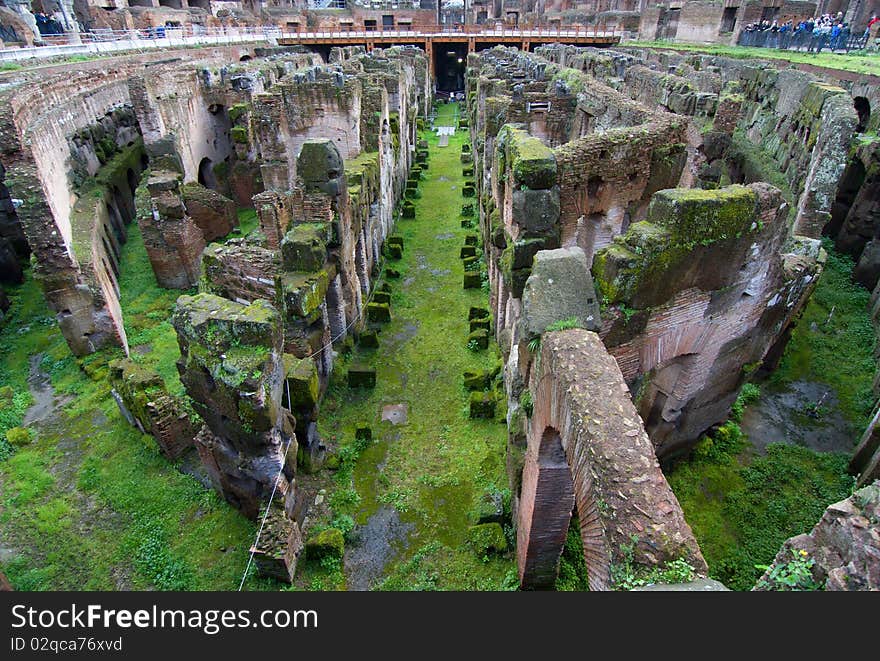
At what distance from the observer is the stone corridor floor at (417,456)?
269 inches

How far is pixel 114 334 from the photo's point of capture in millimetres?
11125

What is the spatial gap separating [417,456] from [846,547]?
627cm

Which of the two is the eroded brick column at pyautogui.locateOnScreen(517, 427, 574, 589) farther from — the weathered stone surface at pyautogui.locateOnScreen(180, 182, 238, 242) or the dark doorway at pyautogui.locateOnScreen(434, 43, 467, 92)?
→ the dark doorway at pyautogui.locateOnScreen(434, 43, 467, 92)

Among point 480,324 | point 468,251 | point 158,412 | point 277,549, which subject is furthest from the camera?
point 468,251

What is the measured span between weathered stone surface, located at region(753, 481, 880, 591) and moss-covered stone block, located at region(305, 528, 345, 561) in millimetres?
5189

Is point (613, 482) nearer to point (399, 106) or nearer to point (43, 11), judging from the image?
point (399, 106)

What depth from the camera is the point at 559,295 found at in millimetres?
5270

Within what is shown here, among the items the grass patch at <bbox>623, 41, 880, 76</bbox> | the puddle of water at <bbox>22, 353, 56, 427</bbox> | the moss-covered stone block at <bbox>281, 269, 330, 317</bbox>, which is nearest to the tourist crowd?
the grass patch at <bbox>623, 41, 880, 76</bbox>

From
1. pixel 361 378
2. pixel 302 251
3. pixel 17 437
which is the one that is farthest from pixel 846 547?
pixel 17 437

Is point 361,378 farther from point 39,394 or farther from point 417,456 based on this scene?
point 39,394

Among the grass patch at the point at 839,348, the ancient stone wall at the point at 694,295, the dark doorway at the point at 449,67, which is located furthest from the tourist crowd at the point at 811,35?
the dark doorway at the point at 449,67
